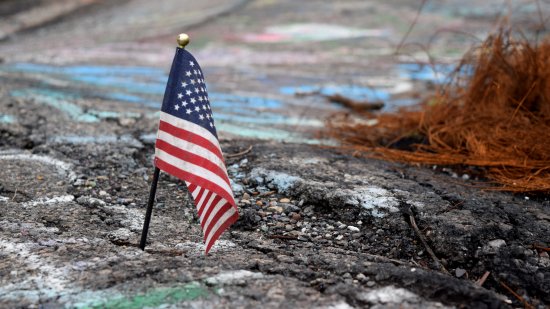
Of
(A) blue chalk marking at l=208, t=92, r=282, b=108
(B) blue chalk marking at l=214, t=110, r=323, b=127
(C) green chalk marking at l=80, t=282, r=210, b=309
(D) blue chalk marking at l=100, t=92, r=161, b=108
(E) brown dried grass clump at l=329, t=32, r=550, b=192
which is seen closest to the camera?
(C) green chalk marking at l=80, t=282, r=210, b=309

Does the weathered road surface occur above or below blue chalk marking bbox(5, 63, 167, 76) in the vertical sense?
below

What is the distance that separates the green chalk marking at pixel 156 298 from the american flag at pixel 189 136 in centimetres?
31

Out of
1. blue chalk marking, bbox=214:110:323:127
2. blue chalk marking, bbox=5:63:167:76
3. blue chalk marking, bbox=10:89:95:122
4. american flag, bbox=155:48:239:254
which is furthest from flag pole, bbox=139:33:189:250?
blue chalk marking, bbox=5:63:167:76

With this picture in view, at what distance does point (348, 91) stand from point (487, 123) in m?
1.82

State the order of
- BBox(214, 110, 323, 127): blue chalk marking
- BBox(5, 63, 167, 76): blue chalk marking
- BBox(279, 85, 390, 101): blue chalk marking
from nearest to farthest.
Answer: BBox(214, 110, 323, 127): blue chalk marking < BBox(279, 85, 390, 101): blue chalk marking < BBox(5, 63, 167, 76): blue chalk marking

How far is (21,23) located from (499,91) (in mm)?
6069

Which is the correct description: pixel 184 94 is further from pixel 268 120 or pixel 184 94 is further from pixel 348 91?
pixel 348 91

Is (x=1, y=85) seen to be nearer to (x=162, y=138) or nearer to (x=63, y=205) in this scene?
(x=63, y=205)

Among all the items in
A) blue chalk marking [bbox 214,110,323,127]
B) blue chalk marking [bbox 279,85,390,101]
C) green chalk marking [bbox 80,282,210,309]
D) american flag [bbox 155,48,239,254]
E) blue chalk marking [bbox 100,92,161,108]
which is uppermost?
american flag [bbox 155,48,239,254]

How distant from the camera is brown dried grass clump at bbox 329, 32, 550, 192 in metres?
3.28

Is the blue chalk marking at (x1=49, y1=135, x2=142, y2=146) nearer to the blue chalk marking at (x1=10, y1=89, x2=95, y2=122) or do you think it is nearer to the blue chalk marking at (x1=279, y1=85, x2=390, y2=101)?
the blue chalk marking at (x1=10, y1=89, x2=95, y2=122)

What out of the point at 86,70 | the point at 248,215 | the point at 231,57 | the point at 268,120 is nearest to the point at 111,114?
the point at 268,120

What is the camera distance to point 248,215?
2719 mm

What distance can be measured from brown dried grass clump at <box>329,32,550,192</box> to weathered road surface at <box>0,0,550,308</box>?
23 cm
